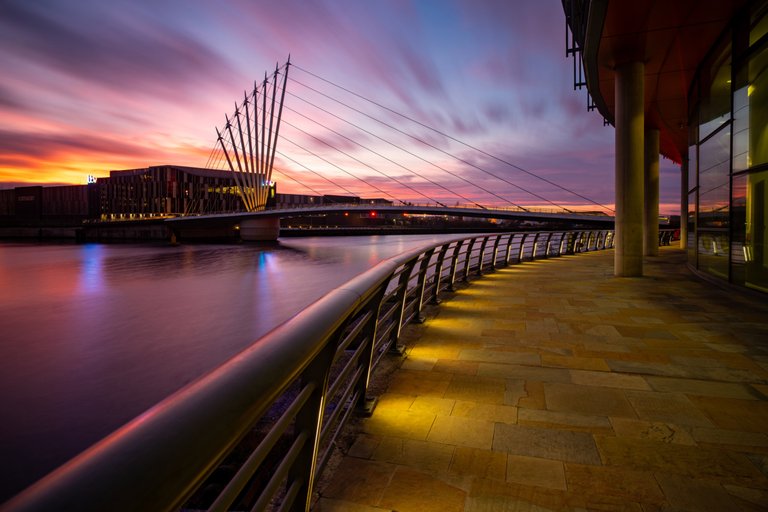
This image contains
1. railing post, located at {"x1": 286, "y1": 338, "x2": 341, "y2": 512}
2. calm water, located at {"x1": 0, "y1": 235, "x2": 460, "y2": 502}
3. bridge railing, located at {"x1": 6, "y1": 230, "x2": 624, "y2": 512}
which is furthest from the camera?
calm water, located at {"x1": 0, "y1": 235, "x2": 460, "y2": 502}

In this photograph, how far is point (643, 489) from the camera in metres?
2.15

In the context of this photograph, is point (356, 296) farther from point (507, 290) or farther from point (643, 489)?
point (507, 290)

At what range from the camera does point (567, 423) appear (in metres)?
2.82

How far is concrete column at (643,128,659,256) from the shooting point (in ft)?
53.5

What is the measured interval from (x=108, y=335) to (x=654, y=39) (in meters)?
19.9

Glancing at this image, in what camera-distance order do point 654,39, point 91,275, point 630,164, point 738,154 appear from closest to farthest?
point 738,154, point 654,39, point 630,164, point 91,275

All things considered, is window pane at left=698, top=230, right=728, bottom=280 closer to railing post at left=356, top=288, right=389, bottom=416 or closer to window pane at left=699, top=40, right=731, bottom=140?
window pane at left=699, top=40, right=731, bottom=140

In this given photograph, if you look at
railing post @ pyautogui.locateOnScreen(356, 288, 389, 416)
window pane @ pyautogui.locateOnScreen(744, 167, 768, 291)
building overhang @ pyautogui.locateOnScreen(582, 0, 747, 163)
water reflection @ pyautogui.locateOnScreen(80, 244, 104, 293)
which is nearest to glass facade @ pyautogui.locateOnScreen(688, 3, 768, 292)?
window pane @ pyautogui.locateOnScreen(744, 167, 768, 291)

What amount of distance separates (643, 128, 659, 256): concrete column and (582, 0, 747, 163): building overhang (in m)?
3.26

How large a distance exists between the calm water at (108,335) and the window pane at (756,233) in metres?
9.03

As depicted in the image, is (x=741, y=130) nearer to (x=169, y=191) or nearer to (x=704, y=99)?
(x=704, y=99)

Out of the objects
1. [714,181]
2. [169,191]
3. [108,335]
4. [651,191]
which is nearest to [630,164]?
[714,181]

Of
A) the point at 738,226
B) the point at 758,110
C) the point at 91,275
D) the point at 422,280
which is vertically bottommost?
the point at 91,275

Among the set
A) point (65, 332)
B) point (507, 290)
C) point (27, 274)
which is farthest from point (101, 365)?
point (27, 274)
